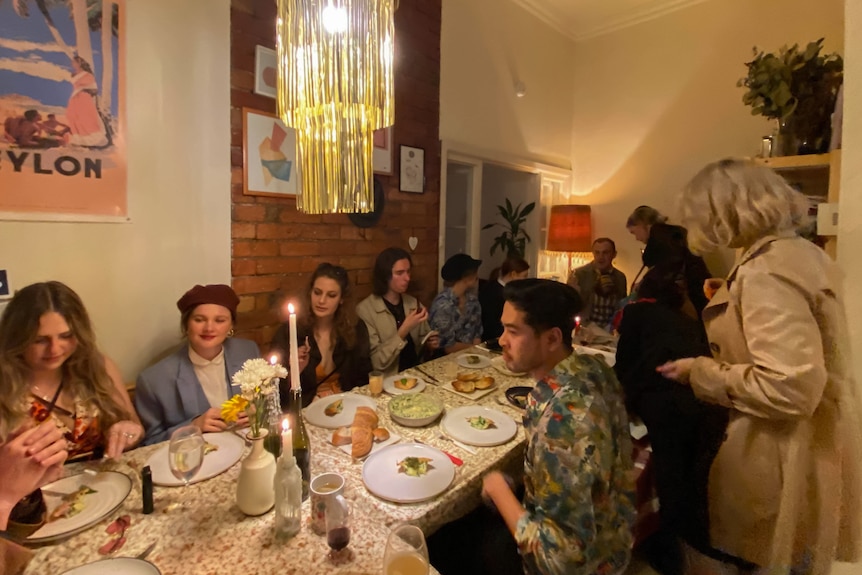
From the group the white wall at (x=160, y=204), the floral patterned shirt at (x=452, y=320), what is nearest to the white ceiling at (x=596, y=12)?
the floral patterned shirt at (x=452, y=320)

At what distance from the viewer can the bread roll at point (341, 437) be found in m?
1.37

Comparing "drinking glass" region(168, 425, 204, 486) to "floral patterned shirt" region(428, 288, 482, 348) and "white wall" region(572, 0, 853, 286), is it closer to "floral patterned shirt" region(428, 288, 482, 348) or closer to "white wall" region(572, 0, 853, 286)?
"floral patterned shirt" region(428, 288, 482, 348)

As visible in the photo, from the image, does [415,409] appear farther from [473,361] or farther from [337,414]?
[473,361]

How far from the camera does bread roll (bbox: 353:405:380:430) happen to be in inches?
55.2

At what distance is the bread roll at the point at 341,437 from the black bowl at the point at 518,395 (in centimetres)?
66

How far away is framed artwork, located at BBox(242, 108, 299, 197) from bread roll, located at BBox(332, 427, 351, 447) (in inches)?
56.7

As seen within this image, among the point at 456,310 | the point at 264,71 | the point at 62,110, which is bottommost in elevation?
the point at 456,310

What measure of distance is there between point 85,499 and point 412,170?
248 centimetres

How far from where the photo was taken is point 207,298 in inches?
68.2

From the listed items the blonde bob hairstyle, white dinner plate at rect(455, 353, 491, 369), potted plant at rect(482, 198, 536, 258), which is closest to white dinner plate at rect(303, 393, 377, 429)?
white dinner plate at rect(455, 353, 491, 369)

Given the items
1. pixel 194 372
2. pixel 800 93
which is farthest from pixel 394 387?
pixel 800 93

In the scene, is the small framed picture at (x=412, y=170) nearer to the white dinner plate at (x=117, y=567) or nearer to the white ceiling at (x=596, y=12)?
the white ceiling at (x=596, y=12)

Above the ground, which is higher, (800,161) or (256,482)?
(800,161)

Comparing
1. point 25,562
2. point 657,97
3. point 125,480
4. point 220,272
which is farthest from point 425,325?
point 657,97
